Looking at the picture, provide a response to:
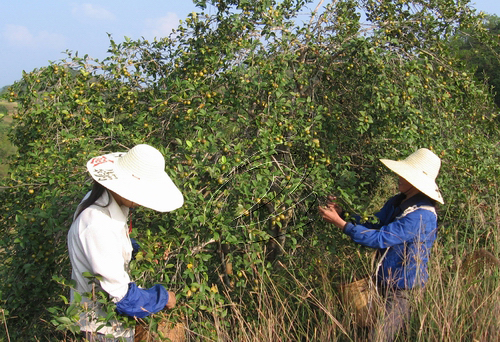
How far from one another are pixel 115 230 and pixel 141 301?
1.06ft

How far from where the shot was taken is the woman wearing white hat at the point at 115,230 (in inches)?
63.8

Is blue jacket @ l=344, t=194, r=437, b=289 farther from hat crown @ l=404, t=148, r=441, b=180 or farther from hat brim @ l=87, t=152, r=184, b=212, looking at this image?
hat brim @ l=87, t=152, r=184, b=212

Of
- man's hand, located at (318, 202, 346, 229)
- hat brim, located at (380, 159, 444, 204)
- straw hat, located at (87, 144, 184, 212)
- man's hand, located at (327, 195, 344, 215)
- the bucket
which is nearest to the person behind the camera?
straw hat, located at (87, 144, 184, 212)

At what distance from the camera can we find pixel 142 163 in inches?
70.2

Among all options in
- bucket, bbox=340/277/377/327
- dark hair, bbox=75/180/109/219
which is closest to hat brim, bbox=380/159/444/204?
bucket, bbox=340/277/377/327

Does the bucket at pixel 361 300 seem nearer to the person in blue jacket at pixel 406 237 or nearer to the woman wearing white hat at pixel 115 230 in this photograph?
the person in blue jacket at pixel 406 237

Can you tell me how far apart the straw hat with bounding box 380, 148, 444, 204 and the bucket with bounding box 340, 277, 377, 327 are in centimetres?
56

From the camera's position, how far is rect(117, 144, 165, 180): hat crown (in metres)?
1.78

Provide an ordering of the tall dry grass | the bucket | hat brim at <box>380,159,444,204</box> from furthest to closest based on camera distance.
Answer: hat brim at <box>380,159,444,204</box>, the bucket, the tall dry grass

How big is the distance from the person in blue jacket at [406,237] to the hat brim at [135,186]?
95cm

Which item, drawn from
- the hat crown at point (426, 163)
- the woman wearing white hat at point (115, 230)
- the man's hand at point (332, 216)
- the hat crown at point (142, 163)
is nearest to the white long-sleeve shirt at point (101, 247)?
the woman wearing white hat at point (115, 230)

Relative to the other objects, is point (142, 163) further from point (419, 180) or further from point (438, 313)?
point (438, 313)

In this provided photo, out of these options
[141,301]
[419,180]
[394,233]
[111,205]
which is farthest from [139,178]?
[419,180]

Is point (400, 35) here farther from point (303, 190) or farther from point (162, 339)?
point (162, 339)
